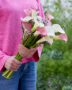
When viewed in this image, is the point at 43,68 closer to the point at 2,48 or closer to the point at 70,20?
the point at 70,20

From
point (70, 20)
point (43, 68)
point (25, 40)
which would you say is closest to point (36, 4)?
point (25, 40)

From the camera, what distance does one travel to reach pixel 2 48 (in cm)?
244

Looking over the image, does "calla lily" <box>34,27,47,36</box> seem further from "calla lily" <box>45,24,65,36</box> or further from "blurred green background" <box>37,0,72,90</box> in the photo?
"blurred green background" <box>37,0,72,90</box>

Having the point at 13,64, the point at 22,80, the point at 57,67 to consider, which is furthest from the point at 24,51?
the point at 57,67

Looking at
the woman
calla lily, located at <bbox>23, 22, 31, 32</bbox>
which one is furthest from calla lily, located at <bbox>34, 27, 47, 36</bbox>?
the woman

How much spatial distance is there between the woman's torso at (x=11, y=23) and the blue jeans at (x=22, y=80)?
6.9 inches

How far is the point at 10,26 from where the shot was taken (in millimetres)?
2416

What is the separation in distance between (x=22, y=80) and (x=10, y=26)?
506 millimetres

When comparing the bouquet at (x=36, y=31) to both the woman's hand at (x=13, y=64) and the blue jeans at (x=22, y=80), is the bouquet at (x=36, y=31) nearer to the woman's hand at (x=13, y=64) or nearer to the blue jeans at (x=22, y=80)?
the woman's hand at (x=13, y=64)

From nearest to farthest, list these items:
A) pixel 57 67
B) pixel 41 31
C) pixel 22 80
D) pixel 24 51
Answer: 1. pixel 41 31
2. pixel 24 51
3. pixel 22 80
4. pixel 57 67

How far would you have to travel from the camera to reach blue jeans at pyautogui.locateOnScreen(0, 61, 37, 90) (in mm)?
2490

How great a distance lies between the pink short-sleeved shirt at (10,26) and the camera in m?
2.38

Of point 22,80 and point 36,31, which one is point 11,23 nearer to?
point 36,31

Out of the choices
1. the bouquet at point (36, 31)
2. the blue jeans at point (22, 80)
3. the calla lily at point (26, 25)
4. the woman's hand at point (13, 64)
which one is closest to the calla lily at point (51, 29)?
the bouquet at point (36, 31)
